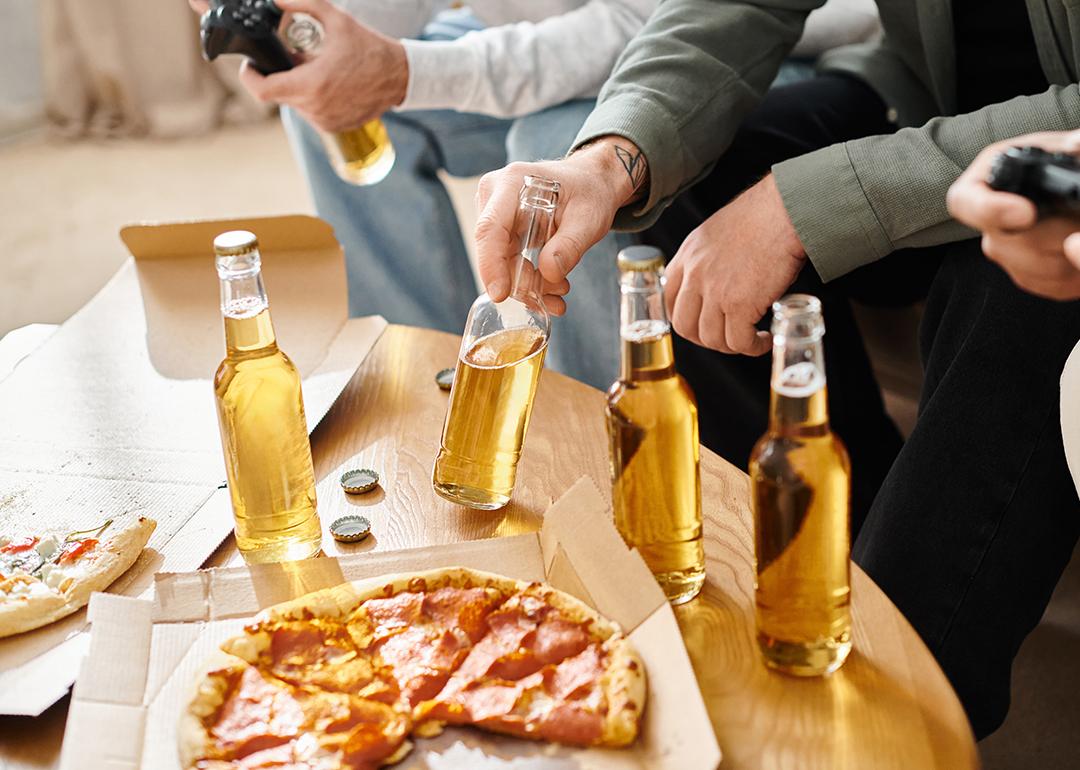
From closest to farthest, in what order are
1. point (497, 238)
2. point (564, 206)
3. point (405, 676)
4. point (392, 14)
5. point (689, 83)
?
1. point (405, 676)
2. point (497, 238)
3. point (564, 206)
4. point (689, 83)
5. point (392, 14)

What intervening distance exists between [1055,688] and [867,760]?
92 cm

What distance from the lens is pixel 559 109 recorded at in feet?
6.39

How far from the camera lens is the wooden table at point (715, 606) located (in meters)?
0.77

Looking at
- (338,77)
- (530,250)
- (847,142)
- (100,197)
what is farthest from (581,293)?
(100,197)

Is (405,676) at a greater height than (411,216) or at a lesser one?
greater

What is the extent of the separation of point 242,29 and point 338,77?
246 millimetres

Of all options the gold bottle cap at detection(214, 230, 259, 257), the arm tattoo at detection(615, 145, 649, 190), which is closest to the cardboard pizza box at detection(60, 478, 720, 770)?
the gold bottle cap at detection(214, 230, 259, 257)

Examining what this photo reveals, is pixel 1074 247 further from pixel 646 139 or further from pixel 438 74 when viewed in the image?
pixel 438 74

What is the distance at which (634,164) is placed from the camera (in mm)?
1310

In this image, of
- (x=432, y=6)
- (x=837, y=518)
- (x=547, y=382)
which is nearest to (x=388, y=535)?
(x=547, y=382)

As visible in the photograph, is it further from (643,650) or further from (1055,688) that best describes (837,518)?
(1055,688)

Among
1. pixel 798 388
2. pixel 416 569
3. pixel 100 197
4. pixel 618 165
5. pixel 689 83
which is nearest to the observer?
pixel 798 388

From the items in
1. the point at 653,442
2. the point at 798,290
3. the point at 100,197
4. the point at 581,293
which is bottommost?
the point at 100,197

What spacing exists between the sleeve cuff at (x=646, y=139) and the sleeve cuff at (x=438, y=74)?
55 centimetres
